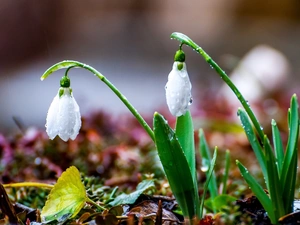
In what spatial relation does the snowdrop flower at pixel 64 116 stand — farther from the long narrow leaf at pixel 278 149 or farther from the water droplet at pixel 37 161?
the water droplet at pixel 37 161

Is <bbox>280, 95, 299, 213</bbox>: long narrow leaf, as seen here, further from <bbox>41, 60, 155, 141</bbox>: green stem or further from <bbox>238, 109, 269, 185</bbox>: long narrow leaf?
<bbox>41, 60, 155, 141</bbox>: green stem

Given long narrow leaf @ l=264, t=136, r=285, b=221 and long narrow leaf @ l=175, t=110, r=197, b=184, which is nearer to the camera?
long narrow leaf @ l=264, t=136, r=285, b=221

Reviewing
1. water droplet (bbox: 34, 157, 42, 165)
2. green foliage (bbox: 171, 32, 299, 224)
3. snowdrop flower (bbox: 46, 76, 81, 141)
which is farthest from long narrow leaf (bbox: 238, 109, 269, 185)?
water droplet (bbox: 34, 157, 42, 165)

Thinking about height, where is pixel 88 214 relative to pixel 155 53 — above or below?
below

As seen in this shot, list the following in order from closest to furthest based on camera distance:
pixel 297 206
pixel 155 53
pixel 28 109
Result: pixel 297 206
pixel 28 109
pixel 155 53

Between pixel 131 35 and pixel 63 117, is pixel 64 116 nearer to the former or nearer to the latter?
pixel 63 117

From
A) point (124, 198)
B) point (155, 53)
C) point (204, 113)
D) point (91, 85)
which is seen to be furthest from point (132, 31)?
point (124, 198)

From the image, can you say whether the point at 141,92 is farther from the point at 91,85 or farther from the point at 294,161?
the point at 294,161
